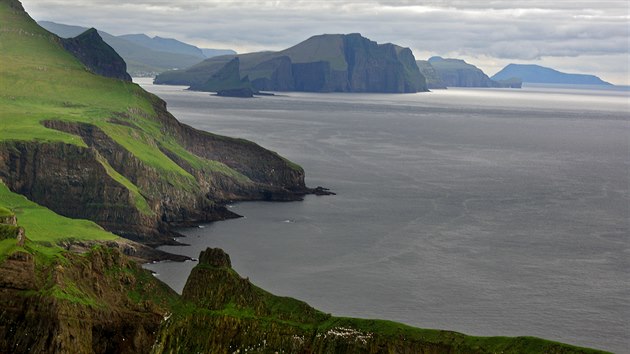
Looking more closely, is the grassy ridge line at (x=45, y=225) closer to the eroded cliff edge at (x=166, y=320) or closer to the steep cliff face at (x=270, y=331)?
the eroded cliff edge at (x=166, y=320)

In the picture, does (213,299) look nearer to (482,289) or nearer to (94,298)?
(94,298)

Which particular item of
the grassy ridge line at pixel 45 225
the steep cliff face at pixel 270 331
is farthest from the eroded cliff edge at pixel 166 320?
the grassy ridge line at pixel 45 225

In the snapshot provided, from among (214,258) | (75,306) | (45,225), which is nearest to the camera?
(75,306)

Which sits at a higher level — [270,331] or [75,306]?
[75,306]

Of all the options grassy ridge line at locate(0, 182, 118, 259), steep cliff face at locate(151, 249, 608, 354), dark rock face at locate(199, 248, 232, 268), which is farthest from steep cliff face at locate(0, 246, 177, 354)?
grassy ridge line at locate(0, 182, 118, 259)

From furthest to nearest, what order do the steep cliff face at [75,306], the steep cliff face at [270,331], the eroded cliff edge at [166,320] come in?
the steep cliff face at [75,306] → the eroded cliff edge at [166,320] → the steep cliff face at [270,331]

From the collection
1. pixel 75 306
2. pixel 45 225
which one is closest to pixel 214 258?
pixel 75 306

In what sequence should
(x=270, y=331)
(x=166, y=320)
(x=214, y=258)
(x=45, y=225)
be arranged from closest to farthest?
(x=270, y=331) → (x=166, y=320) → (x=214, y=258) → (x=45, y=225)

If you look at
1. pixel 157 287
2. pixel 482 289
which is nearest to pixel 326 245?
pixel 482 289

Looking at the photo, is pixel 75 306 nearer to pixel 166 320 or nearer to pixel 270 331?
pixel 166 320

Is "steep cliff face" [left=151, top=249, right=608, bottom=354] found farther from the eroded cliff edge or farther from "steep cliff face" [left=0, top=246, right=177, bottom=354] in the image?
"steep cliff face" [left=0, top=246, right=177, bottom=354]

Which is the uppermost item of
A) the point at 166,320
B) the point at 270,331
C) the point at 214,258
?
the point at 214,258
